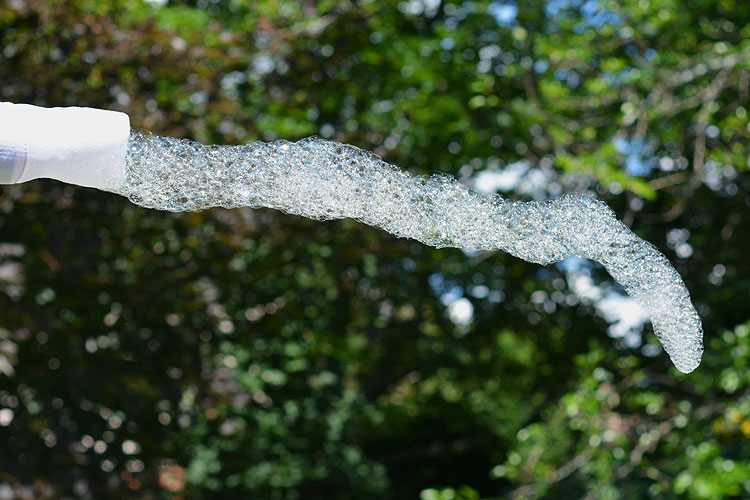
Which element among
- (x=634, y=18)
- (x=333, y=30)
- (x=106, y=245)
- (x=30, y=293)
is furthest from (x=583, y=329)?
(x=30, y=293)

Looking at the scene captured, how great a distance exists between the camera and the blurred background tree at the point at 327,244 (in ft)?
10.9

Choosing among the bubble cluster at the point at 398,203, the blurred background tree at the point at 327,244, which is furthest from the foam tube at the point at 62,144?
the blurred background tree at the point at 327,244

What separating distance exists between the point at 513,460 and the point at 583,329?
1.85 metres

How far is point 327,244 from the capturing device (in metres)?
3.82

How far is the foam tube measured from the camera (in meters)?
0.95

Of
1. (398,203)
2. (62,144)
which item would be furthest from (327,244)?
(62,144)

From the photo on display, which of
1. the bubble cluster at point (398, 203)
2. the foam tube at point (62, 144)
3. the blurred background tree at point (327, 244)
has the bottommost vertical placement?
the blurred background tree at point (327, 244)

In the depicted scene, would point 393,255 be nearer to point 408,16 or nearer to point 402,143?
point 402,143

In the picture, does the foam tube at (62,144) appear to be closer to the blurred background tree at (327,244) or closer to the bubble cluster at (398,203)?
the bubble cluster at (398,203)

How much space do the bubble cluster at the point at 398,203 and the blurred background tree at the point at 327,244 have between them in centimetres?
191

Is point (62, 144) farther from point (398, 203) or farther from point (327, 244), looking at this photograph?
point (327, 244)

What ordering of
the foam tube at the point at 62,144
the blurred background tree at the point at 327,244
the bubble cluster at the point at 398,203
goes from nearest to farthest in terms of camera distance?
1. the foam tube at the point at 62,144
2. the bubble cluster at the point at 398,203
3. the blurred background tree at the point at 327,244

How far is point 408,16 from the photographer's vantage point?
443 centimetres

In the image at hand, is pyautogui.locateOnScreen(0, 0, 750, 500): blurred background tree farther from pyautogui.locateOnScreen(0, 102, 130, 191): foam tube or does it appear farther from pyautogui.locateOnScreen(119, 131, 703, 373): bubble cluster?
pyautogui.locateOnScreen(0, 102, 130, 191): foam tube
